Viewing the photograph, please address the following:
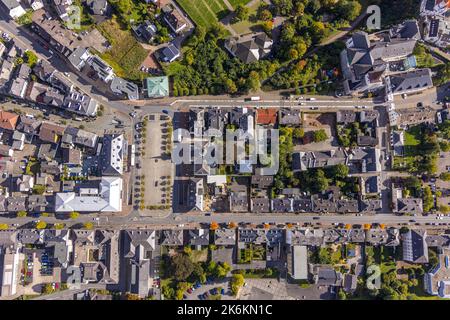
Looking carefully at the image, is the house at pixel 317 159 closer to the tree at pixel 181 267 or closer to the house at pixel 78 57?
the tree at pixel 181 267

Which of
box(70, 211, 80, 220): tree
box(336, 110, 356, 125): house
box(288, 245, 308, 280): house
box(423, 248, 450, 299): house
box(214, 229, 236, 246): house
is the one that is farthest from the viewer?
box(336, 110, 356, 125): house

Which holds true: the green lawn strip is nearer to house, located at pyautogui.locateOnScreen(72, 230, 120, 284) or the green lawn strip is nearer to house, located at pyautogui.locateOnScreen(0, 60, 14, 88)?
house, located at pyautogui.locateOnScreen(0, 60, 14, 88)

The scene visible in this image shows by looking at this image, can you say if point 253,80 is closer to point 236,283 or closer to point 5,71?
point 236,283

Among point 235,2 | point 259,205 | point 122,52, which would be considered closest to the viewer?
point 259,205

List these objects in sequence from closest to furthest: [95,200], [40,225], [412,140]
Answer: [95,200] → [40,225] → [412,140]

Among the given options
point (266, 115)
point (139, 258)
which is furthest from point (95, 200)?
point (266, 115)

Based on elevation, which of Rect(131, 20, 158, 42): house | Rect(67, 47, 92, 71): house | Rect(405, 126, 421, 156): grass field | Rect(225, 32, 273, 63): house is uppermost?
Rect(131, 20, 158, 42): house

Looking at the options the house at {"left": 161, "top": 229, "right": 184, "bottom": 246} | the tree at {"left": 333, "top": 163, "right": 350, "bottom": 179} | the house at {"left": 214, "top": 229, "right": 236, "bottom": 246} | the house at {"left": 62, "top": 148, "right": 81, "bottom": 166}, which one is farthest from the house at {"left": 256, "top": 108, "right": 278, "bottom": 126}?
the house at {"left": 62, "top": 148, "right": 81, "bottom": 166}
